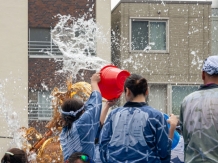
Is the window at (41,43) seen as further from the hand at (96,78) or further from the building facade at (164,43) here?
the hand at (96,78)

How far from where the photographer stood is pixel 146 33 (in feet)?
65.4

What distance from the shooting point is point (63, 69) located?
18891mm

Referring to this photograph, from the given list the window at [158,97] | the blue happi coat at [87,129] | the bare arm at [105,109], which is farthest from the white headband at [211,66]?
the window at [158,97]

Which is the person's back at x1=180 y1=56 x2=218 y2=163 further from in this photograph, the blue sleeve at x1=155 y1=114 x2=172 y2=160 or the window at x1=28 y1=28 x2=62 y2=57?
the window at x1=28 y1=28 x2=62 y2=57

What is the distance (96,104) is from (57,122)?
1.82 metres

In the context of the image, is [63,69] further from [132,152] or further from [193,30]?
[132,152]

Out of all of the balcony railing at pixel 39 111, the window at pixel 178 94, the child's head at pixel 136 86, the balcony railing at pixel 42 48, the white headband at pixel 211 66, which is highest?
the balcony railing at pixel 42 48

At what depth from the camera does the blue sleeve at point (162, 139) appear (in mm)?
4066

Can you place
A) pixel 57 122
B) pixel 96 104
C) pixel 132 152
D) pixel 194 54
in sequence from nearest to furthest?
pixel 132 152 → pixel 96 104 → pixel 57 122 → pixel 194 54

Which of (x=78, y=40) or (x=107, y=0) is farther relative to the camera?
(x=107, y=0)

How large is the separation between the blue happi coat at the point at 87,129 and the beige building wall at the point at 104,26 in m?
13.7

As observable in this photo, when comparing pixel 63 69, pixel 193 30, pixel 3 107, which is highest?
pixel 193 30

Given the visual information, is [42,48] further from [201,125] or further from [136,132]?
[201,125]

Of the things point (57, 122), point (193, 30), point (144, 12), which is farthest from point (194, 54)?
point (57, 122)
